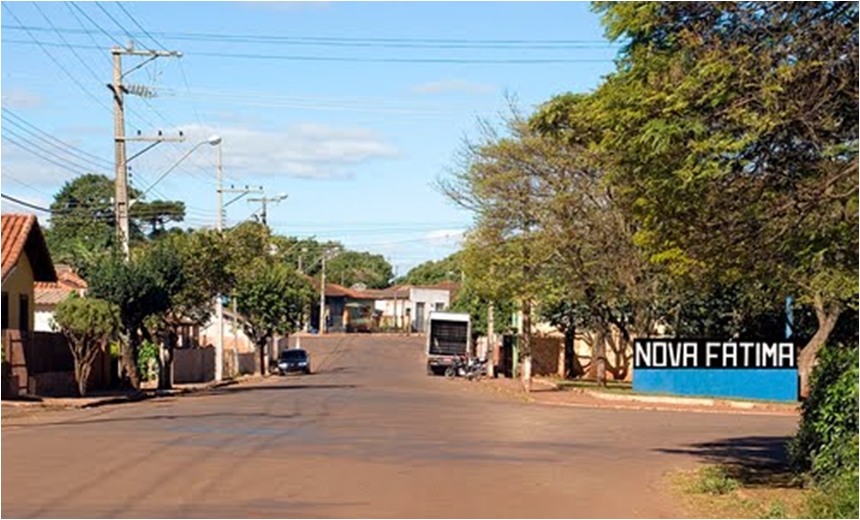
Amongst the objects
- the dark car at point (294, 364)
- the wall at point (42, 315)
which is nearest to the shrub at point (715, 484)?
the wall at point (42, 315)

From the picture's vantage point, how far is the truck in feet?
229

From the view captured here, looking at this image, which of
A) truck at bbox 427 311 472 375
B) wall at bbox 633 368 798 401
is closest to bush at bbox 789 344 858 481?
wall at bbox 633 368 798 401

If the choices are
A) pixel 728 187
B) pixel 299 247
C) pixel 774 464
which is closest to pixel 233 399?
pixel 774 464

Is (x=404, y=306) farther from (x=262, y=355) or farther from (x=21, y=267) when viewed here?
(x=21, y=267)

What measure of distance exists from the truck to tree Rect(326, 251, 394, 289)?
358 ft

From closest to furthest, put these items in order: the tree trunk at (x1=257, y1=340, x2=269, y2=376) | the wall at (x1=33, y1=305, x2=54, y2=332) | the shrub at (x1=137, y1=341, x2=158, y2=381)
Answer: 1. the shrub at (x1=137, y1=341, x2=158, y2=381)
2. the wall at (x1=33, y1=305, x2=54, y2=332)
3. the tree trunk at (x1=257, y1=340, x2=269, y2=376)

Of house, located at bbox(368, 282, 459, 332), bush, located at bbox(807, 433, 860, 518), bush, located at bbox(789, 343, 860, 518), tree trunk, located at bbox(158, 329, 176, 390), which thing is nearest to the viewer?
bush, located at bbox(807, 433, 860, 518)

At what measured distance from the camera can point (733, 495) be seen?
645 inches

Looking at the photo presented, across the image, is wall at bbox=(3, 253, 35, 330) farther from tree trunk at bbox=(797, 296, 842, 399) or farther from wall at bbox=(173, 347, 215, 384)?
tree trunk at bbox=(797, 296, 842, 399)

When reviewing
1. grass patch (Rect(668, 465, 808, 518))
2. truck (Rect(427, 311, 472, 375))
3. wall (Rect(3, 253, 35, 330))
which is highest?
wall (Rect(3, 253, 35, 330))

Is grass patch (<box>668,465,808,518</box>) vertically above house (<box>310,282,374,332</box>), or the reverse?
house (<box>310,282,374,332</box>)

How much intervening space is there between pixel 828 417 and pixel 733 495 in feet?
5.69

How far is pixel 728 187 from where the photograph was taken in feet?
46.6

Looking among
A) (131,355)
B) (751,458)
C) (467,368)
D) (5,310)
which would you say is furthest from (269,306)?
(751,458)
